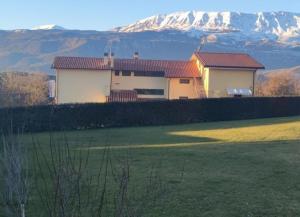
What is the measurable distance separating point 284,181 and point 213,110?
2004 centimetres

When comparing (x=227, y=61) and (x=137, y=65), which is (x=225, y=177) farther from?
(x=137, y=65)

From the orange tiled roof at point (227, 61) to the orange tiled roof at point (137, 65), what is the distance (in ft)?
5.55

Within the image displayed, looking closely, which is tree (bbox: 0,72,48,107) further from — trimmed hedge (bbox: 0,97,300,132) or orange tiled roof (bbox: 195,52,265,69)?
trimmed hedge (bbox: 0,97,300,132)

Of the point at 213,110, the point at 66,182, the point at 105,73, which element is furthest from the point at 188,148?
the point at 105,73

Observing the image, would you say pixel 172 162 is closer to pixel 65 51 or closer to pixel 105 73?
pixel 105 73

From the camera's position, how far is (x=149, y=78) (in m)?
48.3

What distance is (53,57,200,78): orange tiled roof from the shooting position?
1821 inches

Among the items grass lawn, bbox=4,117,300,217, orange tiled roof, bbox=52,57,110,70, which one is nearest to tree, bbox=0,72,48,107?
orange tiled roof, bbox=52,57,110,70

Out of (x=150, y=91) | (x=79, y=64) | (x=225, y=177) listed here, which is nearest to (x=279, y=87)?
(x=150, y=91)

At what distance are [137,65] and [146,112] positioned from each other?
834 inches

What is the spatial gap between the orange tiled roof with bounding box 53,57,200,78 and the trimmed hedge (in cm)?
1811

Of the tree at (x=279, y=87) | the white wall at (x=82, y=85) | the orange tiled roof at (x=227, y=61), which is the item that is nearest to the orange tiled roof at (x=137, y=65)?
the white wall at (x=82, y=85)

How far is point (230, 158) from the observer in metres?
12.4

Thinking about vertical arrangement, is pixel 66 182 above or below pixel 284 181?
above
